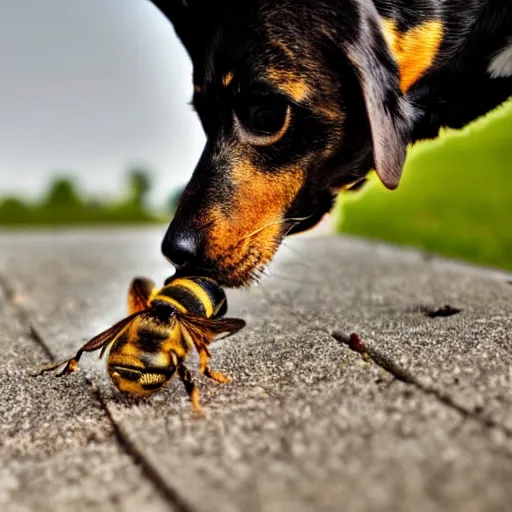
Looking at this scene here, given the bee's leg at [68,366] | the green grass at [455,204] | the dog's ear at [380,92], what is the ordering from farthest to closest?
the green grass at [455,204]
the dog's ear at [380,92]
the bee's leg at [68,366]

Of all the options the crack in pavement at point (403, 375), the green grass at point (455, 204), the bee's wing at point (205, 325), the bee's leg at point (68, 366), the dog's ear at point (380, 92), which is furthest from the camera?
the green grass at point (455, 204)

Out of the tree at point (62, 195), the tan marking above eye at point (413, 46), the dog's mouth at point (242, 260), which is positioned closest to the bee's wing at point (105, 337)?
the dog's mouth at point (242, 260)

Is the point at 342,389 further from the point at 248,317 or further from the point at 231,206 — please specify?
the point at 248,317

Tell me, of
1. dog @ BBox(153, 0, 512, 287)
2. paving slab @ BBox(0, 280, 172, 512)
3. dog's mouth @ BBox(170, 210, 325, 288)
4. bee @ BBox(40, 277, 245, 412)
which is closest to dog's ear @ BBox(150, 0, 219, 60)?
dog @ BBox(153, 0, 512, 287)

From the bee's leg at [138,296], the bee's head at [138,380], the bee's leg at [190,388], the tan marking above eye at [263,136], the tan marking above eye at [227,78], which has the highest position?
the tan marking above eye at [227,78]

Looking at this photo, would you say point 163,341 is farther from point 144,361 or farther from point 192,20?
point 192,20

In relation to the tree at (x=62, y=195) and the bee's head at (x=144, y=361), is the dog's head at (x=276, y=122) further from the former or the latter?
the tree at (x=62, y=195)

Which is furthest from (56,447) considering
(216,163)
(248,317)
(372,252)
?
(372,252)
